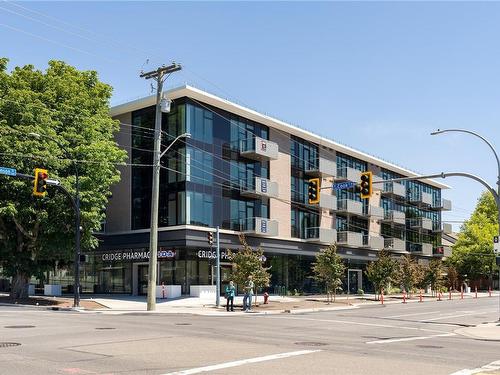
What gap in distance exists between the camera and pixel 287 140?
50.3m

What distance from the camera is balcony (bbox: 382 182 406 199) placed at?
64.8 metres

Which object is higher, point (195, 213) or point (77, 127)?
point (77, 127)

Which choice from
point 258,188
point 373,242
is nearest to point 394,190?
point 373,242

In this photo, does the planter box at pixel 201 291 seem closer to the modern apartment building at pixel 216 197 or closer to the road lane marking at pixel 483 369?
the modern apartment building at pixel 216 197

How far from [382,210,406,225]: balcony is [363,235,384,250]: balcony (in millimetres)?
4152

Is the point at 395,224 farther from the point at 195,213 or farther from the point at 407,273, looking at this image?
the point at 195,213

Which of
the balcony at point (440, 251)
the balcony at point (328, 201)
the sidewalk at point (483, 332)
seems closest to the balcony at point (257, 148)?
the balcony at point (328, 201)

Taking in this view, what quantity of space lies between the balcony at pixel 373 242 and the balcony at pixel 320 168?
28.2ft

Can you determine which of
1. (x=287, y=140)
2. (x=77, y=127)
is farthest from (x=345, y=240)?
(x=77, y=127)

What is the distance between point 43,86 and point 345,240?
30.2 m

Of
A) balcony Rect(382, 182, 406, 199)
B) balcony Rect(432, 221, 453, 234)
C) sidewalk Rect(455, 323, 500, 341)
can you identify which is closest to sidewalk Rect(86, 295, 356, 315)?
sidewalk Rect(455, 323, 500, 341)

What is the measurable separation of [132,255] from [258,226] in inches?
365

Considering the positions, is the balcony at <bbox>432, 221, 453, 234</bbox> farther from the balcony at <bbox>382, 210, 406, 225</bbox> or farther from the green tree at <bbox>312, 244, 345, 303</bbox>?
the green tree at <bbox>312, 244, 345, 303</bbox>

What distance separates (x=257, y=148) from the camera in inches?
1740
